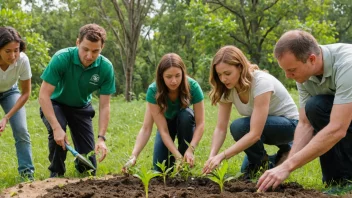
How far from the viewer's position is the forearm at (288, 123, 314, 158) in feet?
12.3

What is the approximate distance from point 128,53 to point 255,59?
5.99 m

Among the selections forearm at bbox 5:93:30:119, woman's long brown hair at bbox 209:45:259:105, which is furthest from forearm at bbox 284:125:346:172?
forearm at bbox 5:93:30:119

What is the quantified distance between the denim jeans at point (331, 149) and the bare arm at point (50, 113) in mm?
2359

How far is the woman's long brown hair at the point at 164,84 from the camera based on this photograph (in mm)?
4230

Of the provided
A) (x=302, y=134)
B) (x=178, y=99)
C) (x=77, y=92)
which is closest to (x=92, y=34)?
(x=77, y=92)

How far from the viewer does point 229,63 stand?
3.79 m

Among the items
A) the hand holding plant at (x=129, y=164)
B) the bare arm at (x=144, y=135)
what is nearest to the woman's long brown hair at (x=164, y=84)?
the bare arm at (x=144, y=135)

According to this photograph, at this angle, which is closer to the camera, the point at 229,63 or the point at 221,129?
the point at 229,63

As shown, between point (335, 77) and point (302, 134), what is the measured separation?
63 cm

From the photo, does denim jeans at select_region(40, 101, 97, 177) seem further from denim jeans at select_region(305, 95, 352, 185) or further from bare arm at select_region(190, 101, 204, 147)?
denim jeans at select_region(305, 95, 352, 185)

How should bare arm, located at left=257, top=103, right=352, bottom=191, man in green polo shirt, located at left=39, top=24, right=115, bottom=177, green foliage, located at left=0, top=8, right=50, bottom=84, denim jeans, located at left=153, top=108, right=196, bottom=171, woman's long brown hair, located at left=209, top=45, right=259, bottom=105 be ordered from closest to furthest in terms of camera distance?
bare arm, located at left=257, top=103, right=352, bottom=191 → woman's long brown hair, located at left=209, top=45, right=259, bottom=105 → man in green polo shirt, located at left=39, top=24, right=115, bottom=177 → denim jeans, located at left=153, top=108, right=196, bottom=171 → green foliage, located at left=0, top=8, right=50, bottom=84

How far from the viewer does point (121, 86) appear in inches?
1283

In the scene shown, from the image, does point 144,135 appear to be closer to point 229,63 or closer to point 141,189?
point 141,189

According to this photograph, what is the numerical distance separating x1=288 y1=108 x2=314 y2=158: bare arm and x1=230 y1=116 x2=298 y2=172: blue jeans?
11.4 inches
